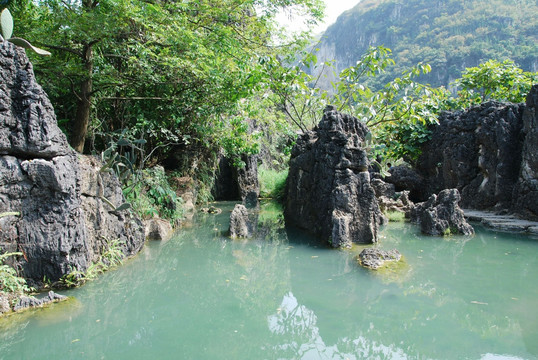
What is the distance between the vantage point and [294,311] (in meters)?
3.39

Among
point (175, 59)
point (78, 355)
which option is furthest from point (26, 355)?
point (175, 59)

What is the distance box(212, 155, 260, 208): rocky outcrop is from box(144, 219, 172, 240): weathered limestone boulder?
5748mm

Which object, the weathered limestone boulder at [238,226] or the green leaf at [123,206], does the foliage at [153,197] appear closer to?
the green leaf at [123,206]

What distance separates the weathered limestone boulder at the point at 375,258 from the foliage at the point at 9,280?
12.0 ft

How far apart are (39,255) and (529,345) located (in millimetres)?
4331

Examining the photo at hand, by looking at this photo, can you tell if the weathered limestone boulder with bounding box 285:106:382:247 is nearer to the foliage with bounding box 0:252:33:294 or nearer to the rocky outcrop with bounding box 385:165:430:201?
the foliage with bounding box 0:252:33:294

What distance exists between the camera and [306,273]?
443 cm

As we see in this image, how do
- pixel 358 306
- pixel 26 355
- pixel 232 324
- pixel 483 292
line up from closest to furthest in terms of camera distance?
pixel 26 355 → pixel 232 324 → pixel 358 306 → pixel 483 292

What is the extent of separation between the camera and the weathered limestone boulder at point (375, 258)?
177 inches

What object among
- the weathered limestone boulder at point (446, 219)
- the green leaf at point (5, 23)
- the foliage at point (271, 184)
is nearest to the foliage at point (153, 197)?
the green leaf at point (5, 23)

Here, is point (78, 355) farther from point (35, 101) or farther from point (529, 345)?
point (529, 345)

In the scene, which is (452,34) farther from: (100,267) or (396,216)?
(100,267)

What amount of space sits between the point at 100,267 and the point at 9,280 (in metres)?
1.16

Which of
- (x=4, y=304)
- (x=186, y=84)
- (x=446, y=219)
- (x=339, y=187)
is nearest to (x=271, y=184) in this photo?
(x=186, y=84)
